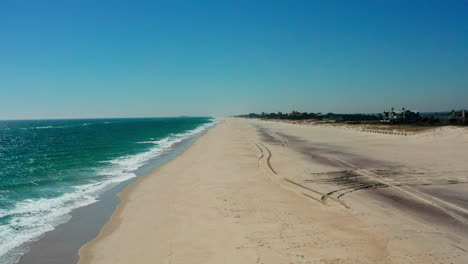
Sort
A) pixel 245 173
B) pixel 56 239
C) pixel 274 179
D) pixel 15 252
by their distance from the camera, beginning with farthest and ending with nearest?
pixel 245 173 → pixel 274 179 → pixel 56 239 → pixel 15 252

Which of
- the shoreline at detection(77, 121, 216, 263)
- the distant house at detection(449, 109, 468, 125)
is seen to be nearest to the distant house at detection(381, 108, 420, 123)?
the distant house at detection(449, 109, 468, 125)

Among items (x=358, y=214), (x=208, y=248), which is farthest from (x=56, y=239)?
(x=358, y=214)

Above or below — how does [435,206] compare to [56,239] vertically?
above

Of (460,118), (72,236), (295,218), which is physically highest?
(460,118)

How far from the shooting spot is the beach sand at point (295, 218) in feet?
27.4

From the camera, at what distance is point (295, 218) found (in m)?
11.1

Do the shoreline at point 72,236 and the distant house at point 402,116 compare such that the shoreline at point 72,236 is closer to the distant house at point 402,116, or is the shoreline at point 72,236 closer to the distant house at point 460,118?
the distant house at point 460,118

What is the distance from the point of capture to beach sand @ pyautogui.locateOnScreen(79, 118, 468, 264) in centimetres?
836

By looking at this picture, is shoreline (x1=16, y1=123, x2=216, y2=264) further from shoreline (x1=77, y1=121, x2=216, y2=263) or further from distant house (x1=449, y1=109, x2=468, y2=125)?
distant house (x1=449, y1=109, x2=468, y2=125)

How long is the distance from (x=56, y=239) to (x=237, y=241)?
21.0ft

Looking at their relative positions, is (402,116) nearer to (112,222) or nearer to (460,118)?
(460,118)

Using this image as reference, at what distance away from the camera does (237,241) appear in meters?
9.27

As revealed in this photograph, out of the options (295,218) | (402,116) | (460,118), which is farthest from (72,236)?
(402,116)

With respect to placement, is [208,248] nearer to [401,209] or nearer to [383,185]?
[401,209]
